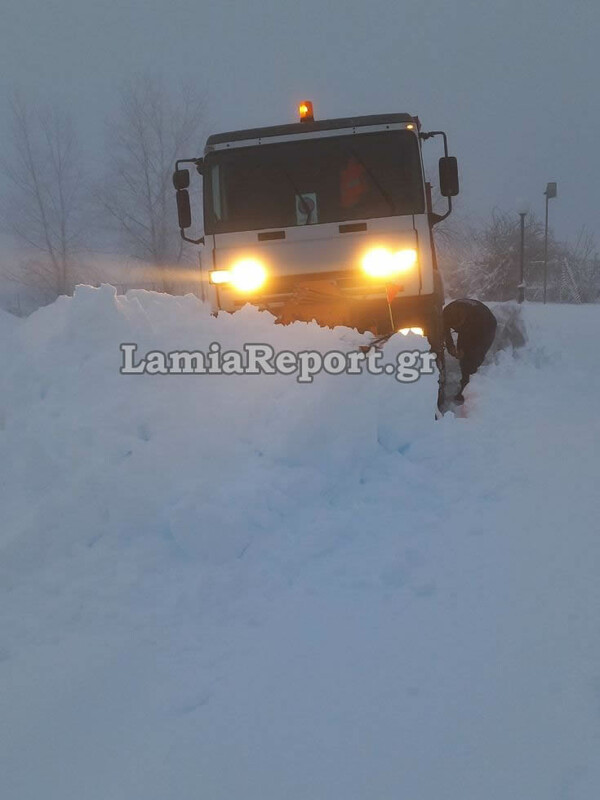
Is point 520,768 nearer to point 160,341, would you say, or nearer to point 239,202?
point 160,341

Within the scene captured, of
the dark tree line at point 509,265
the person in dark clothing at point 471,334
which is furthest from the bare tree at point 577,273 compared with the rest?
the person in dark clothing at point 471,334

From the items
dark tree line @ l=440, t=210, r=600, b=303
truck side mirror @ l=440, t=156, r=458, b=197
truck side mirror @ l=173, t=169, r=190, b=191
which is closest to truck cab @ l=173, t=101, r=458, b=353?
truck side mirror @ l=440, t=156, r=458, b=197

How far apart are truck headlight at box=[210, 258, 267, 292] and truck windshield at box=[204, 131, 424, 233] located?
0.40 m

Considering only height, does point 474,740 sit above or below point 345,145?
below

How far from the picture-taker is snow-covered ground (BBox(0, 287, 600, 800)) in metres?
1.72

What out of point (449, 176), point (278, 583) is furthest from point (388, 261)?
point (278, 583)

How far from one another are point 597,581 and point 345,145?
4.65 meters

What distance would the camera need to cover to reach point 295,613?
2.41m

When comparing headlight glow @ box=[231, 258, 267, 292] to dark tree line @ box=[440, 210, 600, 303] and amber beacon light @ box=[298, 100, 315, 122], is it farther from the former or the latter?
dark tree line @ box=[440, 210, 600, 303]

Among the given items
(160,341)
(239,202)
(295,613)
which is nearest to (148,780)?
(295,613)

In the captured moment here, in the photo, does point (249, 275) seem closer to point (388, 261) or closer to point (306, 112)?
point (388, 261)

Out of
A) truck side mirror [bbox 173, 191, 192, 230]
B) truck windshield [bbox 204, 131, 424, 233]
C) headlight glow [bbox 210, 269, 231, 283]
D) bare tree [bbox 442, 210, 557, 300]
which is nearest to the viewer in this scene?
truck windshield [bbox 204, 131, 424, 233]

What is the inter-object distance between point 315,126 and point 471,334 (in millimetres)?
2956

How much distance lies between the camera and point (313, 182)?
5707 millimetres
